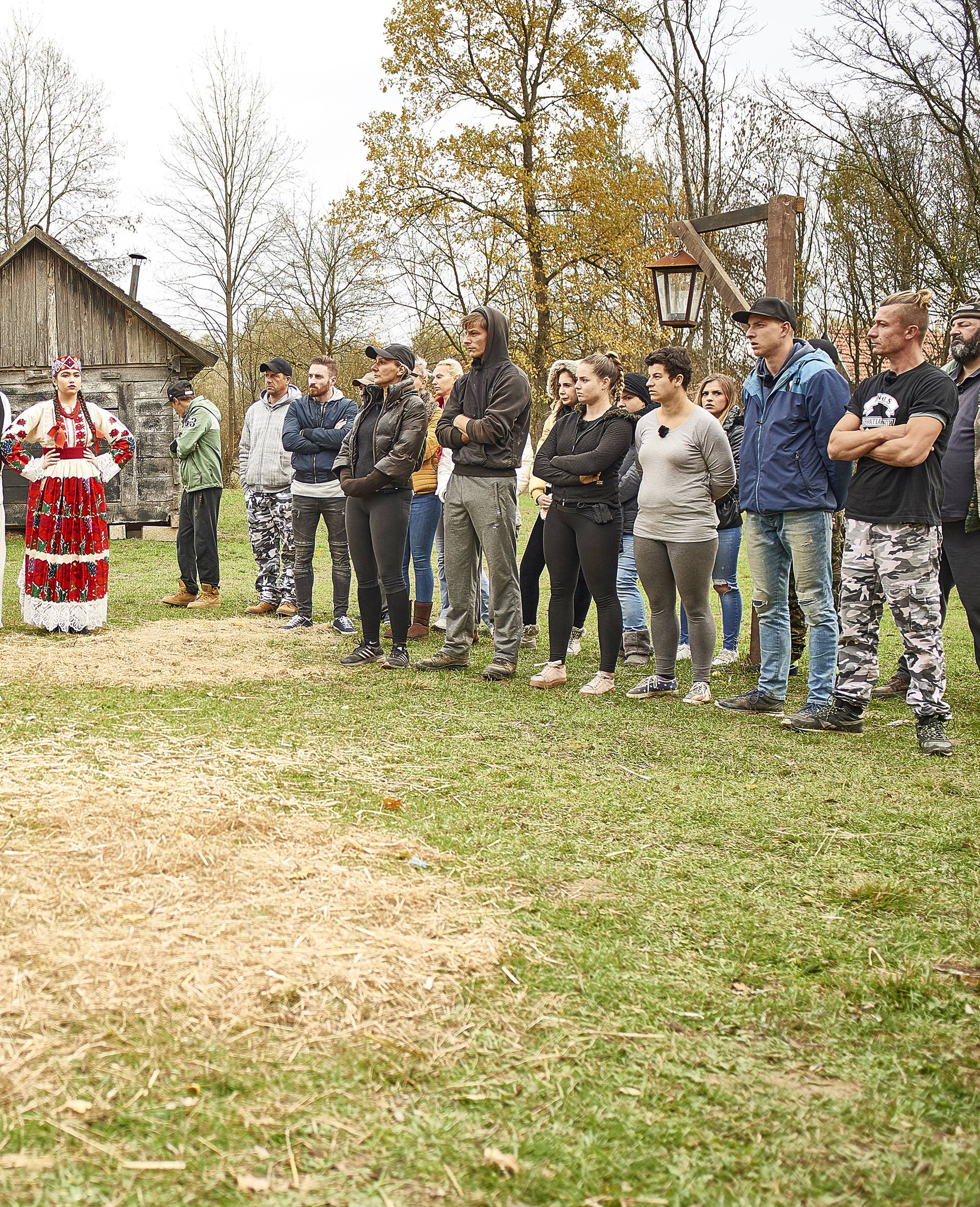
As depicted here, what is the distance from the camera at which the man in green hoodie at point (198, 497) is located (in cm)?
1054

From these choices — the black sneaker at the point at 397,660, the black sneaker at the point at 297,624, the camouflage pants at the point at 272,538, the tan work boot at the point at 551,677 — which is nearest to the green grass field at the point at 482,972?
the tan work boot at the point at 551,677

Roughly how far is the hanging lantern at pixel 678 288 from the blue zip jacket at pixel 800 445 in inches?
119

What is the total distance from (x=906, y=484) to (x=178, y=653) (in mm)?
5128

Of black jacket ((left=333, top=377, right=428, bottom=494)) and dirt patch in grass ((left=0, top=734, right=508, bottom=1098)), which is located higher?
black jacket ((left=333, top=377, right=428, bottom=494))

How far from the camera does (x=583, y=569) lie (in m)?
7.07

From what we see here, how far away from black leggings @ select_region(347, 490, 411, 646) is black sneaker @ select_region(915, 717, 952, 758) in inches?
138

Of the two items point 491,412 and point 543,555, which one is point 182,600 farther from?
point 491,412

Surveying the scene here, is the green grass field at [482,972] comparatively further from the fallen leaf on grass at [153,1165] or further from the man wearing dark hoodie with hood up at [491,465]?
the man wearing dark hoodie with hood up at [491,465]

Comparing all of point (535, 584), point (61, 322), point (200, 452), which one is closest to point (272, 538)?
point (200, 452)

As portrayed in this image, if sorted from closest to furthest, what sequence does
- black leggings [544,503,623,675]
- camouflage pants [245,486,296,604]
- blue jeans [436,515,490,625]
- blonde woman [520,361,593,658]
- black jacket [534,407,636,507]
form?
1. black jacket [534,407,636,507]
2. black leggings [544,503,623,675]
3. blonde woman [520,361,593,658]
4. blue jeans [436,515,490,625]
5. camouflage pants [245,486,296,604]

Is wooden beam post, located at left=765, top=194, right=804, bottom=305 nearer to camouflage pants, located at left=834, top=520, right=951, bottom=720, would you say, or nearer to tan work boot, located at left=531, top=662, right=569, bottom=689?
camouflage pants, located at left=834, top=520, right=951, bottom=720

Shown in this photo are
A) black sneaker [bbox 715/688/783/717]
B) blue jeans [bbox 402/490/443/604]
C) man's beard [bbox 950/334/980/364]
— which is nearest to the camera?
man's beard [bbox 950/334/980/364]

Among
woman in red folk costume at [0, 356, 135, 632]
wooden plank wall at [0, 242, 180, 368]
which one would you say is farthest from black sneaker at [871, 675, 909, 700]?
wooden plank wall at [0, 242, 180, 368]

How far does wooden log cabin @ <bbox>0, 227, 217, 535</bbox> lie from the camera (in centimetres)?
2033
